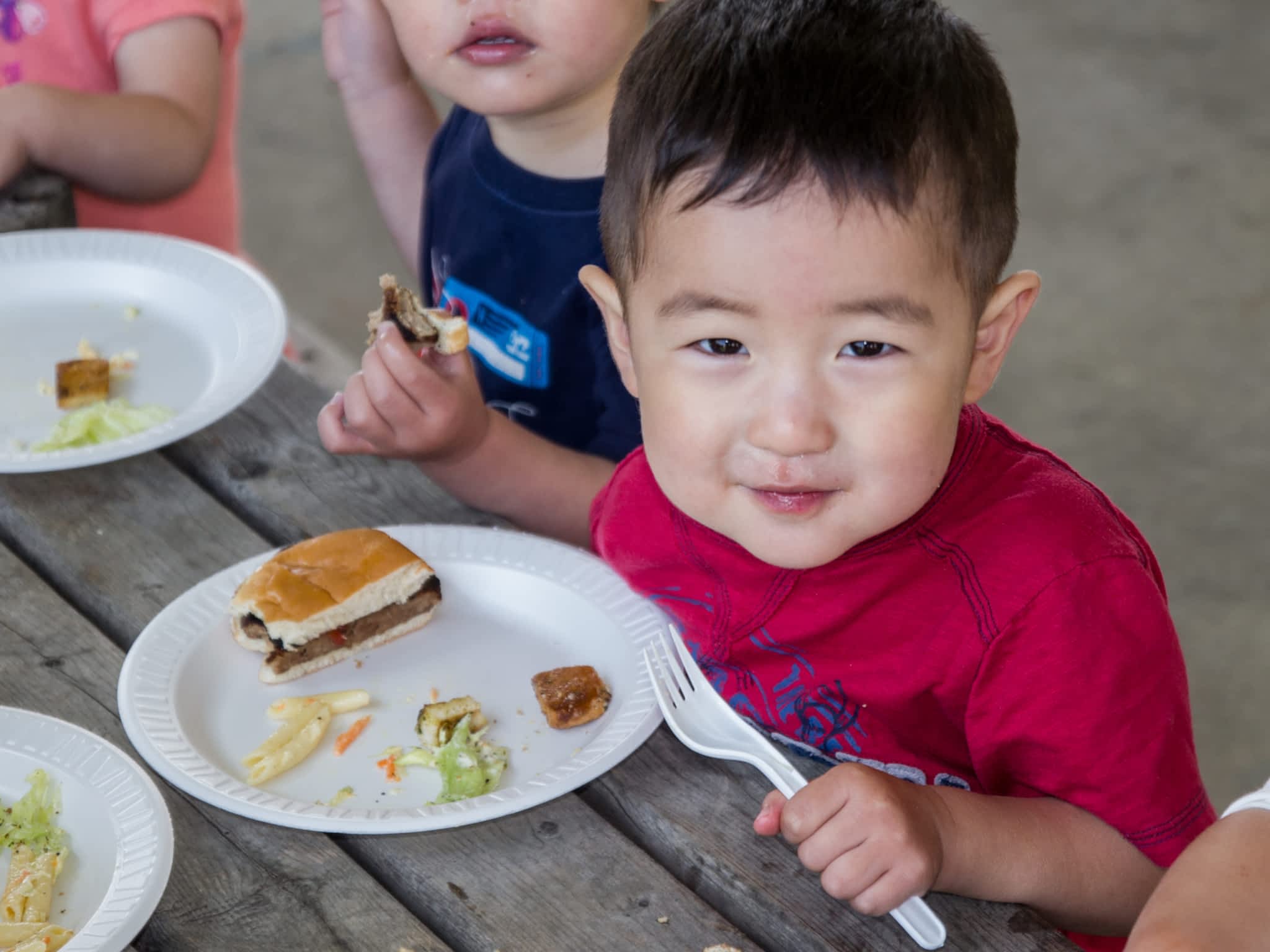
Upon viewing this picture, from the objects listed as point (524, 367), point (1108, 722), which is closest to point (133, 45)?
point (524, 367)

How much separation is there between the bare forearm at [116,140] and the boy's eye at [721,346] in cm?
128

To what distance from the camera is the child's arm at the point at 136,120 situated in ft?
6.44

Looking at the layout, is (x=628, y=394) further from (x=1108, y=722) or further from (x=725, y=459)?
Answer: (x=1108, y=722)

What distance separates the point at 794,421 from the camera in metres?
1.02

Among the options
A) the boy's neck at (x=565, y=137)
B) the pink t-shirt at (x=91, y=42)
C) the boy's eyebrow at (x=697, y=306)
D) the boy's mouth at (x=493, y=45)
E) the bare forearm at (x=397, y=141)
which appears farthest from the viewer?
the pink t-shirt at (x=91, y=42)

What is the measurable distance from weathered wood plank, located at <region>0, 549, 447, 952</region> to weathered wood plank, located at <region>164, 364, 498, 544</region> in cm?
31

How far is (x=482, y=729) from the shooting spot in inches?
46.2

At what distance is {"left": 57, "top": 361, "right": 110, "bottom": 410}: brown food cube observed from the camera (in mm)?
1573

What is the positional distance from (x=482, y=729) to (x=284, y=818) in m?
0.18

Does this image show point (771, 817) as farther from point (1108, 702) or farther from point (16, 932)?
point (16, 932)

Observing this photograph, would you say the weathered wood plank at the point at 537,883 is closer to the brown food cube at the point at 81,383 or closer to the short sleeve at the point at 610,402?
the brown food cube at the point at 81,383

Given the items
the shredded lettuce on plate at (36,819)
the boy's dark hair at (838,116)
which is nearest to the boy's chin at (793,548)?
the boy's dark hair at (838,116)

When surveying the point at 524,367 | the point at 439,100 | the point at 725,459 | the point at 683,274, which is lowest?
the point at 439,100

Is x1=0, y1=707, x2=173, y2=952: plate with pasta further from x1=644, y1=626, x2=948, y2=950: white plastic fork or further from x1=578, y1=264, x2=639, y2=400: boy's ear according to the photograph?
x1=578, y1=264, x2=639, y2=400: boy's ear
